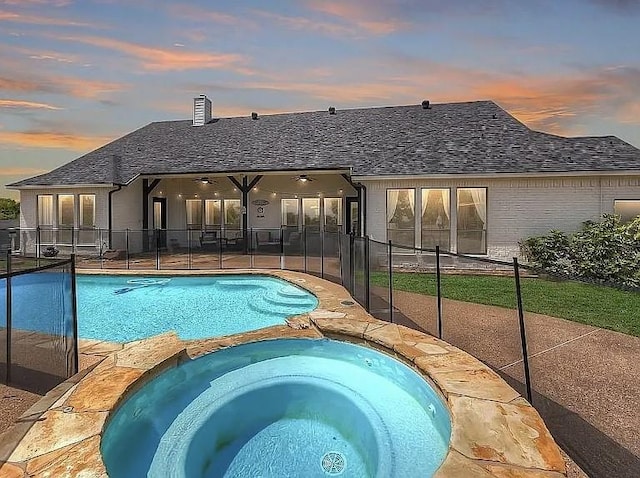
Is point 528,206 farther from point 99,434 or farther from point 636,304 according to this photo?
point 99,434

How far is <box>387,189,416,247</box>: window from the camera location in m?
13.5

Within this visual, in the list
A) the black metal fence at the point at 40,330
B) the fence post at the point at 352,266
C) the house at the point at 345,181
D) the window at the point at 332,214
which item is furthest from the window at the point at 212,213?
the black metal fence at the point at 40,330

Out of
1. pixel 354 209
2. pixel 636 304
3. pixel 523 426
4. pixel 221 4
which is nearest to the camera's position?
pixel 523 426

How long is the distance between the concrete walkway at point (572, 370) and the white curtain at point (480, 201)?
5.98 meters

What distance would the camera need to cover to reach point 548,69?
14.8 meters

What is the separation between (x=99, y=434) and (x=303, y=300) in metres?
6.05

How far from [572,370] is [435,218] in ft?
29.0

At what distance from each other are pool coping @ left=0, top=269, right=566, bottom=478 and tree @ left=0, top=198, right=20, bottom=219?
2760cm

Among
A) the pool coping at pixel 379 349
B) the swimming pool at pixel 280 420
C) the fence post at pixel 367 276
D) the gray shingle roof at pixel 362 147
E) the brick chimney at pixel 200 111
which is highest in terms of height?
the brick chimney at pixel 200 111

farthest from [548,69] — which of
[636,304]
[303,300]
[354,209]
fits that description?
[303,300]

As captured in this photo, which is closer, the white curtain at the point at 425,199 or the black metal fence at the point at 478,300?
the black metal fence at the point at 478,300

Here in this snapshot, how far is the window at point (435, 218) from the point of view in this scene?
13.2 metres

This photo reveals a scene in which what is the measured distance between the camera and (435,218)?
43.7 ft

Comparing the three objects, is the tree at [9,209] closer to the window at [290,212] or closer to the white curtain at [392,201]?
the window at [290,212]
